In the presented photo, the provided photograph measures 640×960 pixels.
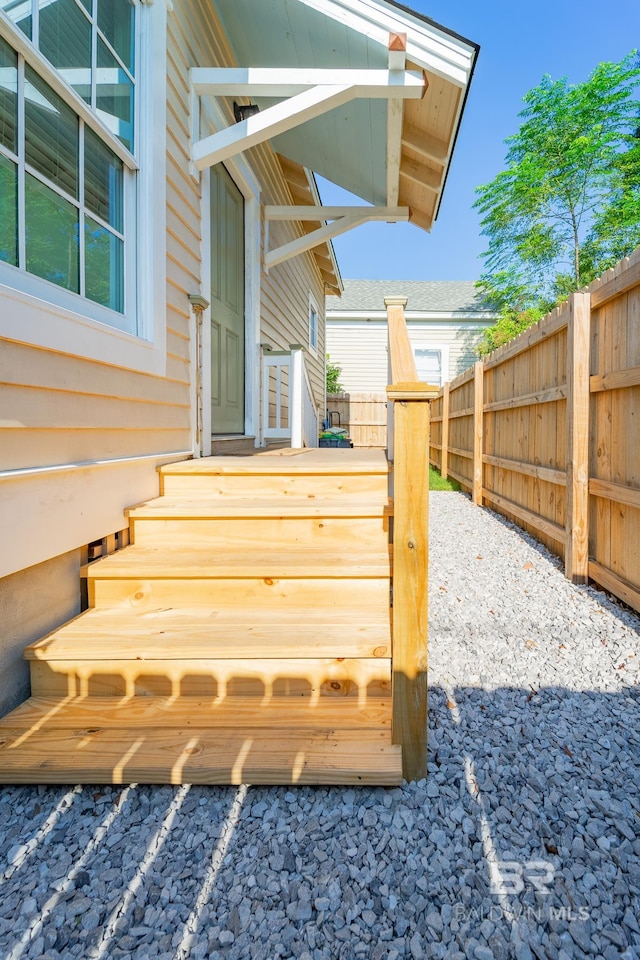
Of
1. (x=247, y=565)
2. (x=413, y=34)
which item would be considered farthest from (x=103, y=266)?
(x=413, y=34)

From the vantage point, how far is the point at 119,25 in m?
2.58

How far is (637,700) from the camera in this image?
204 cm

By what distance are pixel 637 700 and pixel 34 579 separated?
2362 mm

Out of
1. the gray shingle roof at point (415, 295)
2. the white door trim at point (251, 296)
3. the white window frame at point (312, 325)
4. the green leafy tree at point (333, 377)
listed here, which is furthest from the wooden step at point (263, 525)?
the gray shingle roof at point (415, 295)

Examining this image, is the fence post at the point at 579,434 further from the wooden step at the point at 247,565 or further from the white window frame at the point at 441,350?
the white window frame at the point at 441,350

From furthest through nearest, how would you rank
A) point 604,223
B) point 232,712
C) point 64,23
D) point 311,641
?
1. point 604,223
2. point 64,23
3. point 311,641
4. point 232,712

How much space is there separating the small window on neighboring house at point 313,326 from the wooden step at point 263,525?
6.94 metres

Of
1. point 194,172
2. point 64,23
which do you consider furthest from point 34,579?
point 194,172

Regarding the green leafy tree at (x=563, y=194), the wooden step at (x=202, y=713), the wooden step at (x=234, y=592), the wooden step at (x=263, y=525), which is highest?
the green leafy tree at (x=563, y=194)

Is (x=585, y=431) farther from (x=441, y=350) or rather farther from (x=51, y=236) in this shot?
(x=441, y=350)

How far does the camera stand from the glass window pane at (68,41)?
6.55 ft

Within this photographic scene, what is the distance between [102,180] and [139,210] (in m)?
0.28

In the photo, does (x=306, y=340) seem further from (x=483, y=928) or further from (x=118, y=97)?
(x=483, y=928)

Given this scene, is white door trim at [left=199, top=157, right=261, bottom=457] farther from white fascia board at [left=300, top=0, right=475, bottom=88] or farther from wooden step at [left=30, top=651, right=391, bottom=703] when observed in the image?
wooden step at [left=30, top=651, right=391, bottom=703]
